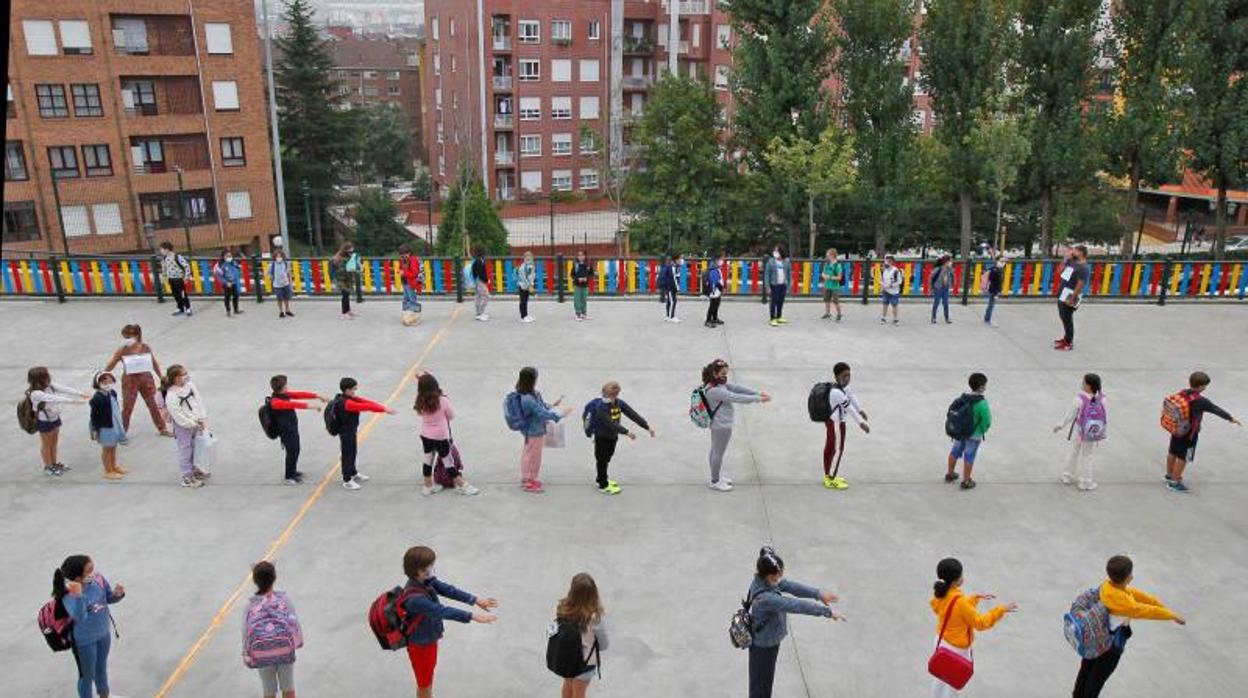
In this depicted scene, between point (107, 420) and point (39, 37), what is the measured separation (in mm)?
39442

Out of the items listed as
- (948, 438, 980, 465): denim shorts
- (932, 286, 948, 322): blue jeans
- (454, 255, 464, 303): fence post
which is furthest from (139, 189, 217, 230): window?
(948, 438, 980, 465): denim shorts

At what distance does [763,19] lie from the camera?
30469 millimetres

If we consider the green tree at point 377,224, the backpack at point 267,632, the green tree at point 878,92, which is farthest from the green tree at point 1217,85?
the green tree at point 377,224

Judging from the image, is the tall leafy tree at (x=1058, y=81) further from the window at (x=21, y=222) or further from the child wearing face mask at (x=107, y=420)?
A: the window at (x=21, y=222)

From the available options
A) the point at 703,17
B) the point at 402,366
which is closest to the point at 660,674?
the point at 402,366

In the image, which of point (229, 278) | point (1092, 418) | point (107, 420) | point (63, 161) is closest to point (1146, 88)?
point (1092, 418)

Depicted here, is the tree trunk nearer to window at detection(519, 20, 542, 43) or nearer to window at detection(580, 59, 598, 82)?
window at detection(580, 59, 598, 82)

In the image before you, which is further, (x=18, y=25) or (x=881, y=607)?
(x=18, y=25)

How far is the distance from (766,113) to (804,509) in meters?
23.0

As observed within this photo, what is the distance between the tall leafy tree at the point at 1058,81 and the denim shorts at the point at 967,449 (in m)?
21.0

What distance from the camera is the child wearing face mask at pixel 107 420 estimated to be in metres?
10.4

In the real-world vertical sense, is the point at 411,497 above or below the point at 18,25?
below

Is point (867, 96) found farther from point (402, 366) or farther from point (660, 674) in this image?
point (660, 674)

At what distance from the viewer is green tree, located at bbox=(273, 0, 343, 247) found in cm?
5419
